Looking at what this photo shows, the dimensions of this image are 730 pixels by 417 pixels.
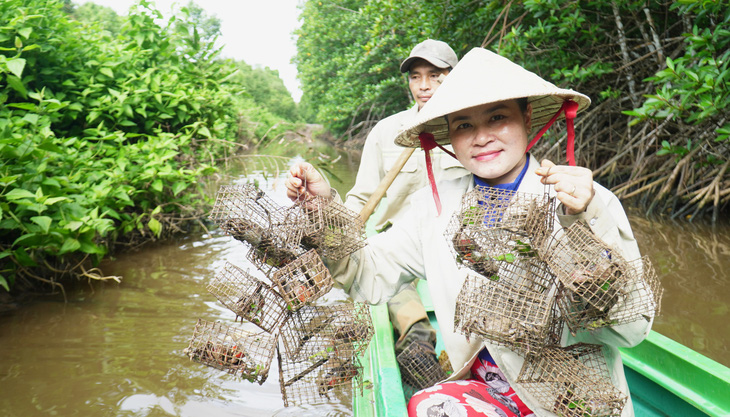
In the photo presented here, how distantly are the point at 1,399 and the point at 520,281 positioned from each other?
302 cm

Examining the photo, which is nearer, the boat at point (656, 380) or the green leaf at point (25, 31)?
the boat at point (656, 380)

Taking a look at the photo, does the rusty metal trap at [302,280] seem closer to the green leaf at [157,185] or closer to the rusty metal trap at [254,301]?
the rusty metal trap at [254,301]

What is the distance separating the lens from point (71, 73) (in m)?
4.68

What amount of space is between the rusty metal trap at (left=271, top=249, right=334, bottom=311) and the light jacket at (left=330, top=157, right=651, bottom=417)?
0.16m

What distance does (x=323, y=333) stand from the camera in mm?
1646

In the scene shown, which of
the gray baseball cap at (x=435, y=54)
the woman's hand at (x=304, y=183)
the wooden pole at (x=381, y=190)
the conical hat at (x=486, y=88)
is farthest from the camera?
the gray baseball cap at (x=435, y=54)

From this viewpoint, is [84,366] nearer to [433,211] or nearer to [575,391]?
[433,211]

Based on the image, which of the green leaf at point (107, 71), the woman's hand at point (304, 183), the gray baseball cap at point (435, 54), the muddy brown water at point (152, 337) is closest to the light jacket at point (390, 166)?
the gray baseball cap at point (435, 54)

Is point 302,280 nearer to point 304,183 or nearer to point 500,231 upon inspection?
point 304,183

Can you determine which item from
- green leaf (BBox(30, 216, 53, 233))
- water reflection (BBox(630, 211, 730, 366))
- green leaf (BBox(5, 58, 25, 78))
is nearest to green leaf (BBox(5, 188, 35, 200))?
green leaf (BBox(30, 216, 53, 233))

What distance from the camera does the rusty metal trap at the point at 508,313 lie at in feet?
4.18

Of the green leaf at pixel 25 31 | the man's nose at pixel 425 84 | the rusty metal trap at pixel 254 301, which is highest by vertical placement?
the green leaf at pixel 25 31

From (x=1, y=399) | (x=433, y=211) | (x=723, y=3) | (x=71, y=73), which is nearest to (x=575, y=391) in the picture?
(x=433, y=211)

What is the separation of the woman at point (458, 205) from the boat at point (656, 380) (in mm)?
284
